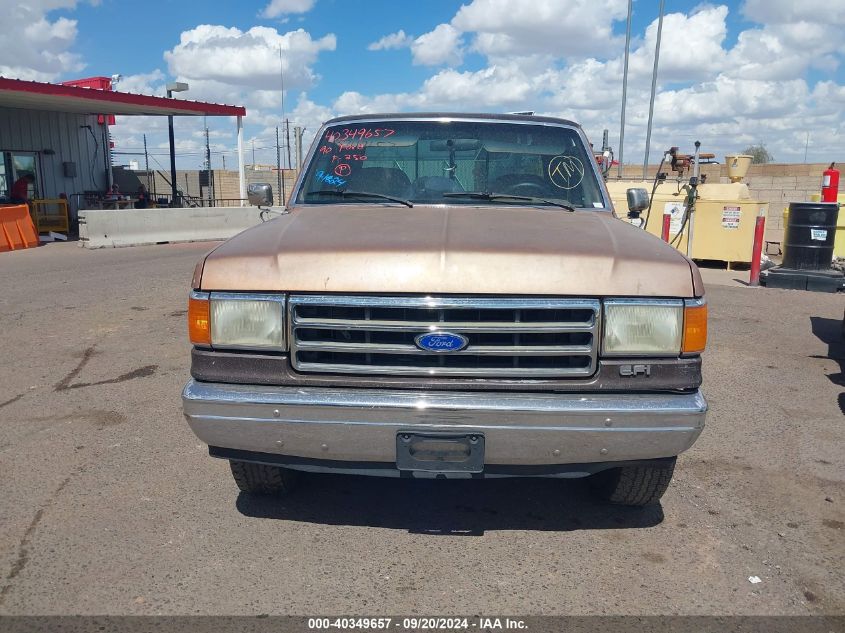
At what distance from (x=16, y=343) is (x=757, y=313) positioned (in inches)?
333

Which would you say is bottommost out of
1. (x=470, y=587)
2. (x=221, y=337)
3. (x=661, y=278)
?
(x=470, y=587)

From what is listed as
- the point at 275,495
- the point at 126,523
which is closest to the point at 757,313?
the point at 275,495

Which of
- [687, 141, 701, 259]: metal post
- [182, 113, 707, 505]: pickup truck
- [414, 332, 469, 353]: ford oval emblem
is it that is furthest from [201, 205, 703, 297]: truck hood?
[687, 141, 701, 259]: metal post

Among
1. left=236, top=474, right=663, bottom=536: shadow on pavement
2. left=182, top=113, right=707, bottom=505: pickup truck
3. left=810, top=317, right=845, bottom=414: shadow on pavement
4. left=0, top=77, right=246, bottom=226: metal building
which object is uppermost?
left=0, top=77, right=246, bottom=226: metal building

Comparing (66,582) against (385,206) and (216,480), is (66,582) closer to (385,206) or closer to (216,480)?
(216,480)

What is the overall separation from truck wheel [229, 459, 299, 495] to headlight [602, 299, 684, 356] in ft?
5.40

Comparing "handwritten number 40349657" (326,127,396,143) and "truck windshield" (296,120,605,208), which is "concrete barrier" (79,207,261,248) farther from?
"truck windshield" (296,120,605,208)

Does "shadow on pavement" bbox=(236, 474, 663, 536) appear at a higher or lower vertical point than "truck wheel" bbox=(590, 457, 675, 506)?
lower

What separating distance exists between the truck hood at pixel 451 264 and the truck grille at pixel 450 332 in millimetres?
55

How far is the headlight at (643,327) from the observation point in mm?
2945

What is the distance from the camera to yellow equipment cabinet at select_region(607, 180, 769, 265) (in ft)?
44.4

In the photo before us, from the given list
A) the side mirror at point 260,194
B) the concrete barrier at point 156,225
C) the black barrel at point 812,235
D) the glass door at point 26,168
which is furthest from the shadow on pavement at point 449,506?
the glass door at point 26,168

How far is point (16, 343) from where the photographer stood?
7.22 metres

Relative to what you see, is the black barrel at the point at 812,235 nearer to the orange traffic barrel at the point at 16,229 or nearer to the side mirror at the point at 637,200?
the side mirror at the point at 637,200
